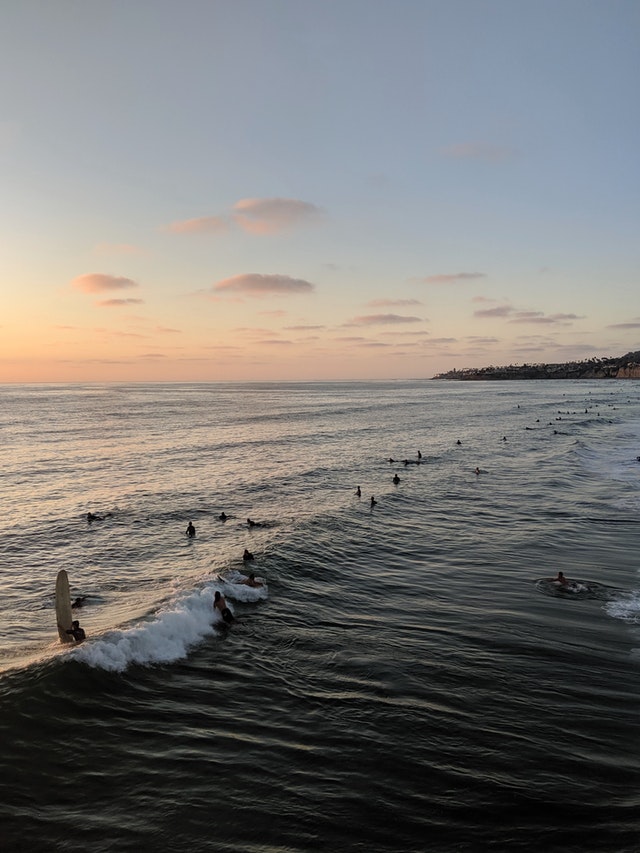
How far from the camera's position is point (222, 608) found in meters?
18.5

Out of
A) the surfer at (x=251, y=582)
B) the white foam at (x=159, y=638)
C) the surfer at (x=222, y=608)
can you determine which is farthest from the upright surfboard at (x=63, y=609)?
the surfer at (x=251, y=582)

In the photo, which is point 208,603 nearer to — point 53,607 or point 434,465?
point 53,607

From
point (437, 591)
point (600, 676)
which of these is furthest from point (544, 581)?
point (600, 676)

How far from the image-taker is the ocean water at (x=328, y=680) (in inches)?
379

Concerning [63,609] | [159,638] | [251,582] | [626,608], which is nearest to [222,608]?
[159,638]

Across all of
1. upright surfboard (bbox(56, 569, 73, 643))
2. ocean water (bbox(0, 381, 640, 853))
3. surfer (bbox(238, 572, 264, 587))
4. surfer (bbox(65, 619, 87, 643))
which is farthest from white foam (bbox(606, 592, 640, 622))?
upright surfboard (bbox(56, 569, 73, 643))

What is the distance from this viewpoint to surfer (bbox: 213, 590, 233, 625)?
18.2 metres

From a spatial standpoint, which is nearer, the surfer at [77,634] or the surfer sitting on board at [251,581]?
the surfer at [77,634]

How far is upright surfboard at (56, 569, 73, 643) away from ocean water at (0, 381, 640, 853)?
0.62 meters

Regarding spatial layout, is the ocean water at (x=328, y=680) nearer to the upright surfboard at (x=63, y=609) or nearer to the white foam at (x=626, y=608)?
the white foam at (x=626, y=608)

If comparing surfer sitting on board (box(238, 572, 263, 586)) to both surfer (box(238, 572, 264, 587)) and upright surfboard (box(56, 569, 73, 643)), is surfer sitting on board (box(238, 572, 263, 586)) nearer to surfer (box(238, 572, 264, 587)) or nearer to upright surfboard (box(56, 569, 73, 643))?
surfer (box(238, 572, 264, 587))

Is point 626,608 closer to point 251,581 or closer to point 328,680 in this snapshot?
point 328,680

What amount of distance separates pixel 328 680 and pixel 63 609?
842cm

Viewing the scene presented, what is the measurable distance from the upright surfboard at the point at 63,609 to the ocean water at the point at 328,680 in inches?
24.2
